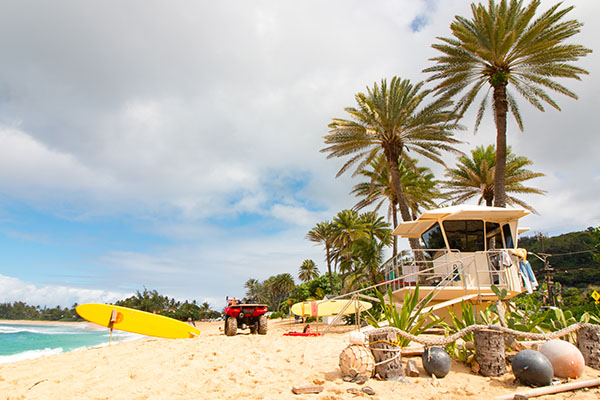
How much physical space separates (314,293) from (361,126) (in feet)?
107

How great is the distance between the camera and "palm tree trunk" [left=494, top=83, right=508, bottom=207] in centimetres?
1678

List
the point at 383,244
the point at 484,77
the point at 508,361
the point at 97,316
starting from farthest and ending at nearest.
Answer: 1. the point at 383,244
2. the point at 484,77
3. the point at 97,316
4. the point at 508,361

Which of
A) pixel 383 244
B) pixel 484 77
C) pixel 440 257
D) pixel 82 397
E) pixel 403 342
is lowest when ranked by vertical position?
pixel 82 397

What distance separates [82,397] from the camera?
480 centimetres

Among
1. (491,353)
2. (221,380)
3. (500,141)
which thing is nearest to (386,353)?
(491,353)

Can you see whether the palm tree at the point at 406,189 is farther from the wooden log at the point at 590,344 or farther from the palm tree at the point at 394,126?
the wooden log at the point at 590,344

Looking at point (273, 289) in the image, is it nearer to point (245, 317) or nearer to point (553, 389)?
point (245, 317)

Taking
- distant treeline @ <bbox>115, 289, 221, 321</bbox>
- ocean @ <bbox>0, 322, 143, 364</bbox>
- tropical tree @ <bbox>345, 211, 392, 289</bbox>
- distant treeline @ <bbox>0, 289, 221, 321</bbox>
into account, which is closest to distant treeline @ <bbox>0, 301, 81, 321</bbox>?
distant treeline @ <bbox>0, 289, 221, 321</bbox>

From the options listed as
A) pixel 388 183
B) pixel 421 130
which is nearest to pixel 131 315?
pixel 421 130

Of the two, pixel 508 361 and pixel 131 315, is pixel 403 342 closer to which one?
pixel 508 361

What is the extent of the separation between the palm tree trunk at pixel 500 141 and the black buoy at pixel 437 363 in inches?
523

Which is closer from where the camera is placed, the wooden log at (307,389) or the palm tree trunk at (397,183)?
the wooden log at (307,389)

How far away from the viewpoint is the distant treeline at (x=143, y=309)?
7531 centimetres

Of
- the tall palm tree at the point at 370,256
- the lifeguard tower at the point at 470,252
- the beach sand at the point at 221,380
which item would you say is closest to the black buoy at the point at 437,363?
the beach sand at the point at 221,380
